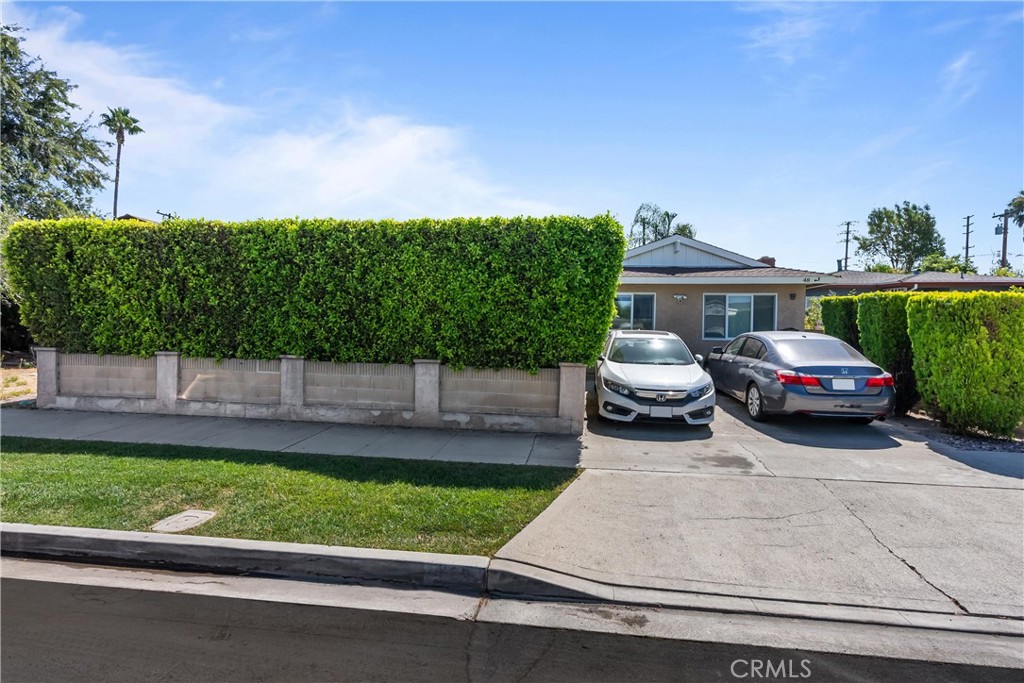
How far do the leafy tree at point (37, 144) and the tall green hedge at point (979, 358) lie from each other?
2958 centimetres

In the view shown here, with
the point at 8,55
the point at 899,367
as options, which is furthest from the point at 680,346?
the point at 8,55

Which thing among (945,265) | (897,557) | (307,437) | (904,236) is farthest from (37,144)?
(904,236)

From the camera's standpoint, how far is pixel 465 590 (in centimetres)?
377

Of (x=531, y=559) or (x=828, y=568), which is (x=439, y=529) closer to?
(x=531, y=559)

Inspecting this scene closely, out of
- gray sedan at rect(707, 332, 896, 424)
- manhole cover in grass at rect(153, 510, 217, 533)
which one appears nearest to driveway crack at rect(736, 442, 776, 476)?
gray sedan at rect(707, 332, 896, 424)

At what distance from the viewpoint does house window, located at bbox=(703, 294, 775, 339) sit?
15445 mm

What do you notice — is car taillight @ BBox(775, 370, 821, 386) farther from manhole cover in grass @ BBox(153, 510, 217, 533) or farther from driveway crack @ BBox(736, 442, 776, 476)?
manhole cover in grass @ BBox(153, 510, 217, 533)

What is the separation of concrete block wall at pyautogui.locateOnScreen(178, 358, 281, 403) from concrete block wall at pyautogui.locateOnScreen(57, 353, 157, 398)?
618 mm

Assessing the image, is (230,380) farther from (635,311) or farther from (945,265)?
(945,265)

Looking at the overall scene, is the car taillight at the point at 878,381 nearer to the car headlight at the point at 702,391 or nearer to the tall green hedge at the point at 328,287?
the car headlight at the point at 702,391

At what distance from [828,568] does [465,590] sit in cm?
266

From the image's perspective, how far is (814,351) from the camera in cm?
911

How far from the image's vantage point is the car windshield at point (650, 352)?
9469mm

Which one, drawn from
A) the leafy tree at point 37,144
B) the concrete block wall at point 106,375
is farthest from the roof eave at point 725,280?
the leafy tree at point 37,144
